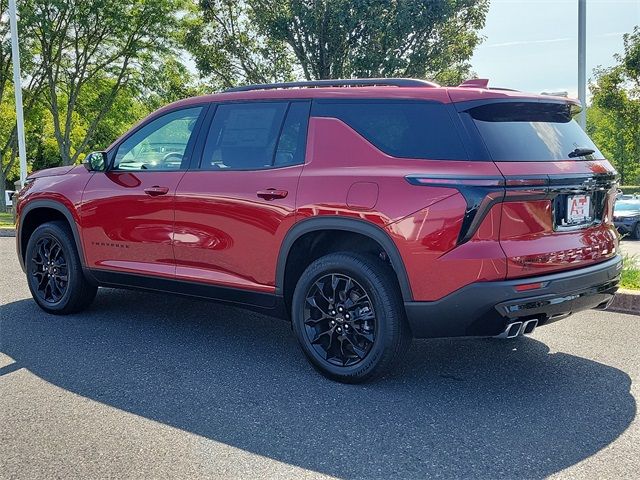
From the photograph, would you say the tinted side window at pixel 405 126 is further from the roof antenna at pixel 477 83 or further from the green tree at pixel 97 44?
the green tree at pixel 97 44

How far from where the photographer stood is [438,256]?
358cm

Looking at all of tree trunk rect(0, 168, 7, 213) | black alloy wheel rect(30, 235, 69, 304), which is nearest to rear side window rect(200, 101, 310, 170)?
black alloy wheel rect(30, 235, 69, 304)

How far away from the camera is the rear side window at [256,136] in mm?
4316

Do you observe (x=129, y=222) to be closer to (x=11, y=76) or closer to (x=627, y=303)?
(x=627, y=303)

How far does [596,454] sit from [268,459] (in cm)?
154

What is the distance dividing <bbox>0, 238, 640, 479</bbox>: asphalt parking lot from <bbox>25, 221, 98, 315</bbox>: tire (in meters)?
0.30

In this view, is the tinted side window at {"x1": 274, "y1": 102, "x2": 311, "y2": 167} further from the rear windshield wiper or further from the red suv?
the rear windshield wiper

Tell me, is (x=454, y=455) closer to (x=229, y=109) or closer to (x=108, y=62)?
(x=229, y=109)

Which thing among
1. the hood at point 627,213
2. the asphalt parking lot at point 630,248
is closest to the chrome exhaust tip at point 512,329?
the asphalt parking lot at point 630,248

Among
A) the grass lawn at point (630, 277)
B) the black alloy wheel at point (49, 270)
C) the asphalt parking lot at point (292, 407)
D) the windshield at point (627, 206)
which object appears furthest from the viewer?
the windshield at point (627, 206)

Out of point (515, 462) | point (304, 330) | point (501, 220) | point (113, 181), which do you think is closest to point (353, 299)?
point (304, 330)

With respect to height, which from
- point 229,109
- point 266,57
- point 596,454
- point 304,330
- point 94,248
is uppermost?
point 266,57

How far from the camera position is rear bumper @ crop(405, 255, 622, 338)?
11.5 feet

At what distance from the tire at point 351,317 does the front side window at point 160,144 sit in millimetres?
1555
